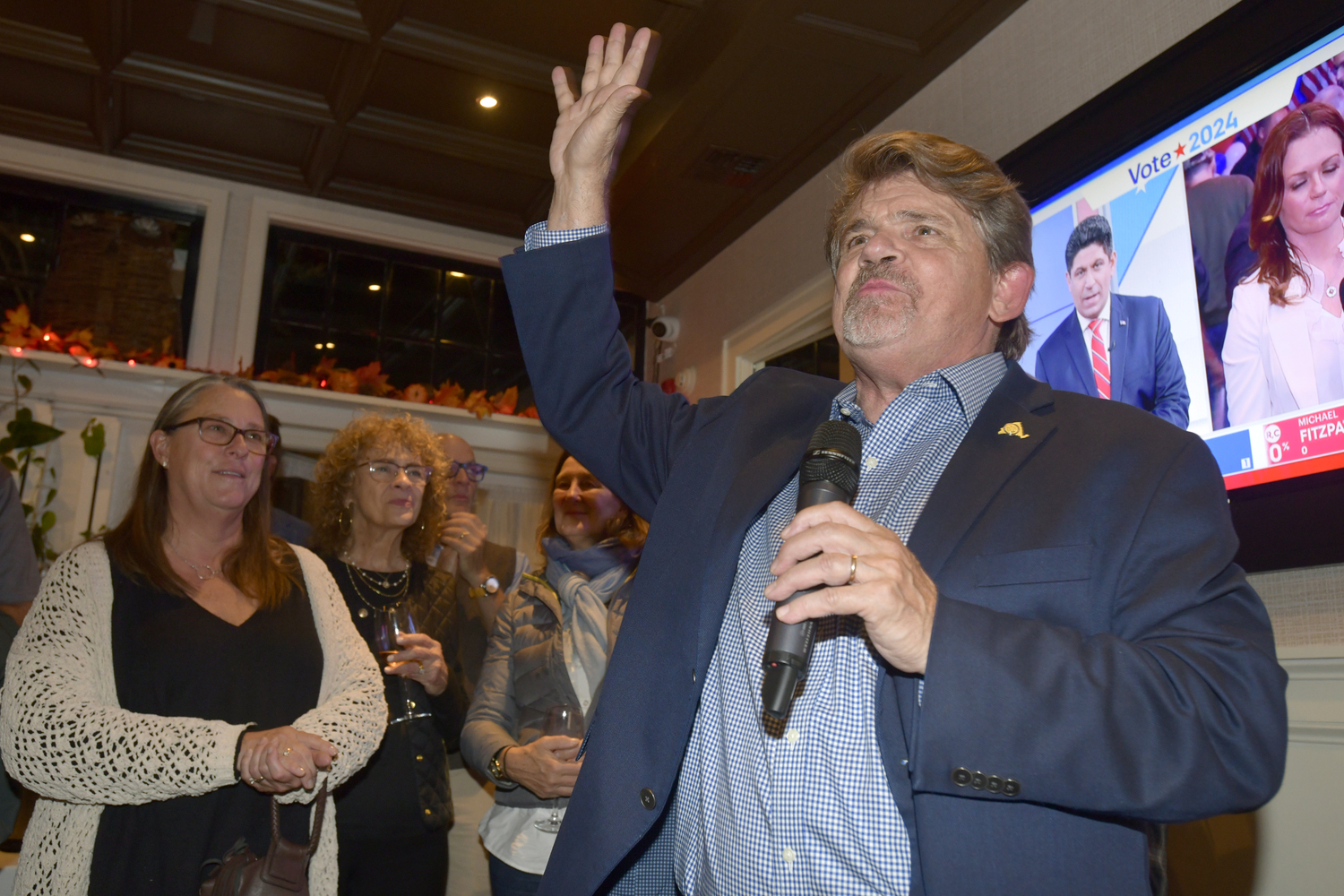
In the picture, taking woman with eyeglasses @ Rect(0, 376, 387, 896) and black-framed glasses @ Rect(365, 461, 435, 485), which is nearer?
woman with eyeglasses @ Rect(0, 376, 387, 896)

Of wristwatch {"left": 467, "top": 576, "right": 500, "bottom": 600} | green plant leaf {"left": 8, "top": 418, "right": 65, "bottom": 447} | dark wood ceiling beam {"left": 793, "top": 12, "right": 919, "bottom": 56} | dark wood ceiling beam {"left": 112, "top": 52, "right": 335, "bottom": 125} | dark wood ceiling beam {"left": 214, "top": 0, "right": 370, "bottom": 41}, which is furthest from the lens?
green plant leaf {"left": 8, "top": 418, "right": 65, "bottom": 447}

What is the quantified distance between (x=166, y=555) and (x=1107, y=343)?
2.20 meters

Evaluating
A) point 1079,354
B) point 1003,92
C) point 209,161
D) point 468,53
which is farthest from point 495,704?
point 209,161

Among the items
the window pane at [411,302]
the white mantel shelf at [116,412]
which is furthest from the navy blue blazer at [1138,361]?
the window pane at [411,302]

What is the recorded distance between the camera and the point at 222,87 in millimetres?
4133

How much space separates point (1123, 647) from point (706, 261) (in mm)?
4360

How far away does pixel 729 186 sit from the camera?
4.39m

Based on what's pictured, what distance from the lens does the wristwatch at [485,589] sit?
3029 millimetres

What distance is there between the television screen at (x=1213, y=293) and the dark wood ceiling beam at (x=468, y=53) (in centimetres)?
228

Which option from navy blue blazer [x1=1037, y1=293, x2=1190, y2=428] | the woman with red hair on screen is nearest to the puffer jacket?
navy blue blazer [x1=1037, y1=293, x2=1190, y2=428]

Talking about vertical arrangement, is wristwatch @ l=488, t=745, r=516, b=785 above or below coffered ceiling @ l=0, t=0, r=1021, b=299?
below

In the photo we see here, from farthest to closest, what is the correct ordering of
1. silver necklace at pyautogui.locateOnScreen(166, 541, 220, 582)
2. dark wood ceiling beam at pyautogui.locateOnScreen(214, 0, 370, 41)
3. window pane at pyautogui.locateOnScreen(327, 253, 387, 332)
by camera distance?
window pane at pyautogui.locateOnScreen(327, 253, 387, 332)
dark wood ceiling beam at pyautogui.locateOnScreen(214, 0, 370, 41)
silver necklace at pyautogui.locateOnScreen(166, 541, 220, 582)

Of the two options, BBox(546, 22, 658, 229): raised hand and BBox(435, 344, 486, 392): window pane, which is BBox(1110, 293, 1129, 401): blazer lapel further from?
BBox(435, 344, 486, 392): window pane

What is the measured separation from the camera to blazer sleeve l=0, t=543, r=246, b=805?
1733 millimetres
